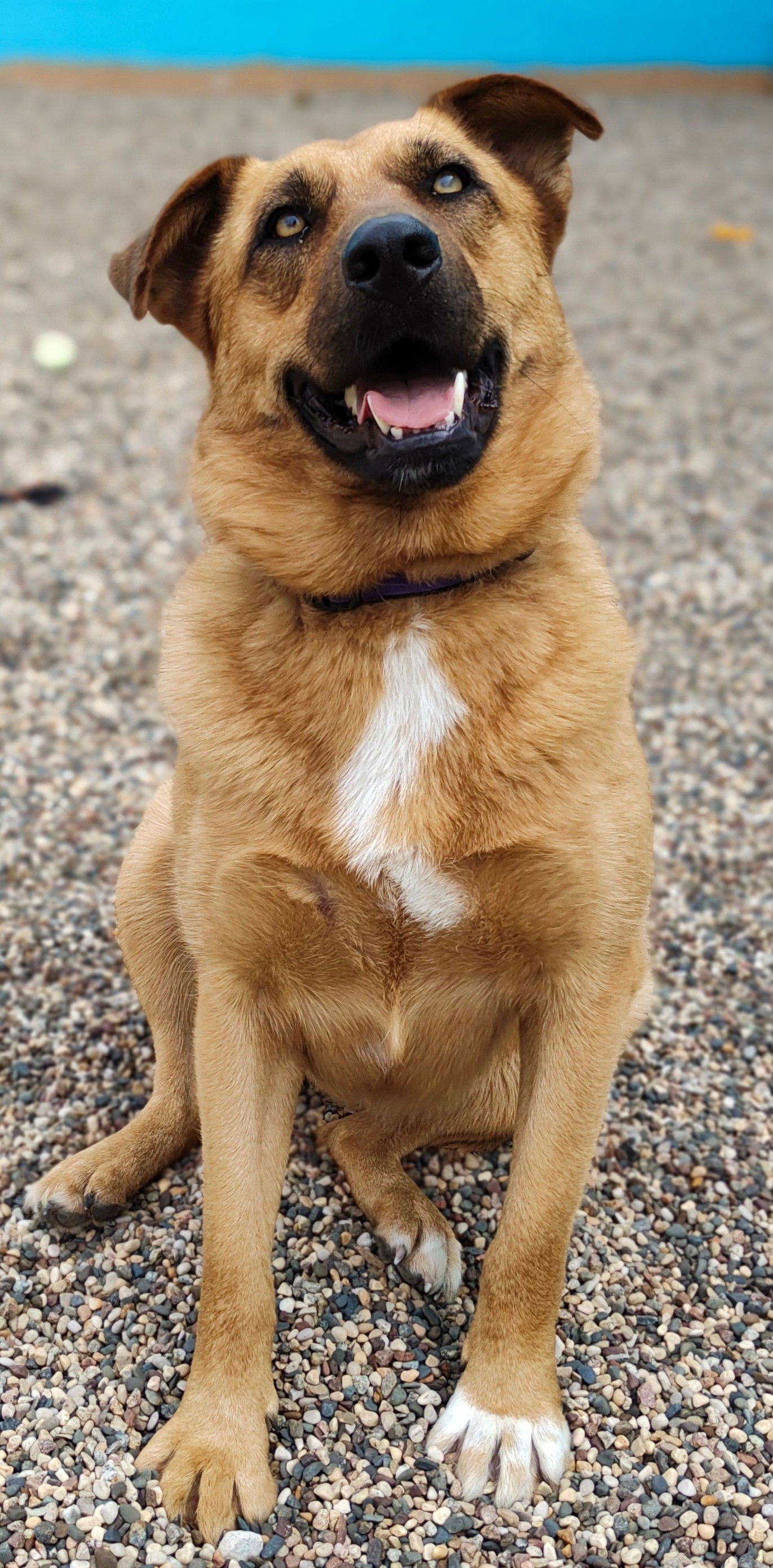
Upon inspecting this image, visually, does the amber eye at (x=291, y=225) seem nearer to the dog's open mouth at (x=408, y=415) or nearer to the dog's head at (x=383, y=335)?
the dog's head at (x=383, y=335)

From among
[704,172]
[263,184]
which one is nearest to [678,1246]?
[263,184]

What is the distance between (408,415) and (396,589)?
0.35m

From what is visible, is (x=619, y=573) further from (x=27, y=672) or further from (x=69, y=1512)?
(x=69, y=1512)

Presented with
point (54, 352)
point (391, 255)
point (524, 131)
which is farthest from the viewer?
point (54, 352)

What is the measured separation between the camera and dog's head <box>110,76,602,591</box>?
2.60m

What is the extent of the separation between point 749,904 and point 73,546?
3817 mm

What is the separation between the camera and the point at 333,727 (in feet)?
8.90

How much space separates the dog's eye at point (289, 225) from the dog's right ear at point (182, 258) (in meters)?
0.19

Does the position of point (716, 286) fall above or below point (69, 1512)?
above

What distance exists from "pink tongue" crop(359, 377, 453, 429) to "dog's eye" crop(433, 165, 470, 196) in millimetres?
509

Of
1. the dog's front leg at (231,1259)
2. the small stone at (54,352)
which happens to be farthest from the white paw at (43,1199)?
the small stone at (54,352)

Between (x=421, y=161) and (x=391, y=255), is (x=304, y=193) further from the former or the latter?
(x=391, y=255)

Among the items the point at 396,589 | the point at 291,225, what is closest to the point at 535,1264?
the point at 396,589

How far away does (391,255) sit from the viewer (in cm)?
251
